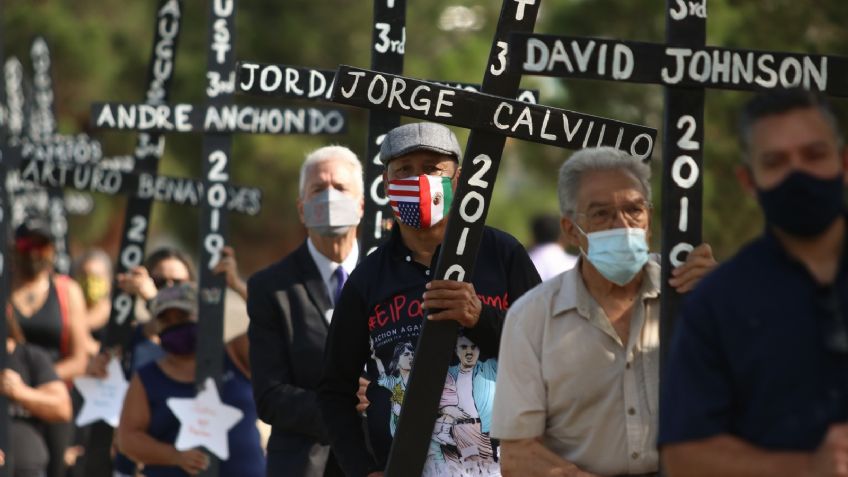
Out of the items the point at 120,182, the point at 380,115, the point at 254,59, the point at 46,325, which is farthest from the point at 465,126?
the point at 254,59

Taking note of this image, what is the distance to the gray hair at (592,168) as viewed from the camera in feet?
15.5

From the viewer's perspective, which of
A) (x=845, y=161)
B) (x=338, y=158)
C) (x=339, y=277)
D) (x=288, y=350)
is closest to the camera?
(x=845, y=161)

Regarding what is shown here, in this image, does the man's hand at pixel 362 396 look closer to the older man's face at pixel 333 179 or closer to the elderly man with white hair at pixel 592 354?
the elderly man with white hair at pixel 592 354

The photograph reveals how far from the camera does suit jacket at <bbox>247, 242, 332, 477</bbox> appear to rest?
6641mm

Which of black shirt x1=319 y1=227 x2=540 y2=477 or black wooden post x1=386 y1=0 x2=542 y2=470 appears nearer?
black wooden post x1=386 y1=0 x2=542 y2=470

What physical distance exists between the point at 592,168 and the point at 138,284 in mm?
4771

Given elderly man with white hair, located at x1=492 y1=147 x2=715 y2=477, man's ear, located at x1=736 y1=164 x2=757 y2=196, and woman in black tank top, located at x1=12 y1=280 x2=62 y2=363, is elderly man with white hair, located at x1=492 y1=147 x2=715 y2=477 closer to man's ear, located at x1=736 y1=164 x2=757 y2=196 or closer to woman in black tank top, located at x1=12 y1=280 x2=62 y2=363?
man's ear, located at x1=736 y1=164 x2=757 y2=196

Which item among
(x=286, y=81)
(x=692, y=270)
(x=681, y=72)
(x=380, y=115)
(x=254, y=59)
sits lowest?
(x=692, y=270)

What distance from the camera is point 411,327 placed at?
216 inches

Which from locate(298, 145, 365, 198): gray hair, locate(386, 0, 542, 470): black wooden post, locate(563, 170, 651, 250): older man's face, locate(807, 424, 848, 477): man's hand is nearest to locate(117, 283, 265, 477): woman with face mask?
locate(298, 145, 365, 198): gray hair

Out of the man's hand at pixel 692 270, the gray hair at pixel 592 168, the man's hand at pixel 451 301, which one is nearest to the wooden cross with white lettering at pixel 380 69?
the man's hand at pixel 451 301

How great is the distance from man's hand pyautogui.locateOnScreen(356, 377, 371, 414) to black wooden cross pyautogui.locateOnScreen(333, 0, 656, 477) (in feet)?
1.58

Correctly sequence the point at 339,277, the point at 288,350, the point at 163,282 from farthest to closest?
the point at 163,282 < the point at 339,277 < the point at 288,350

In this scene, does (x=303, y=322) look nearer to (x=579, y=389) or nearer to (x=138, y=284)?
(x=579, y=389)
